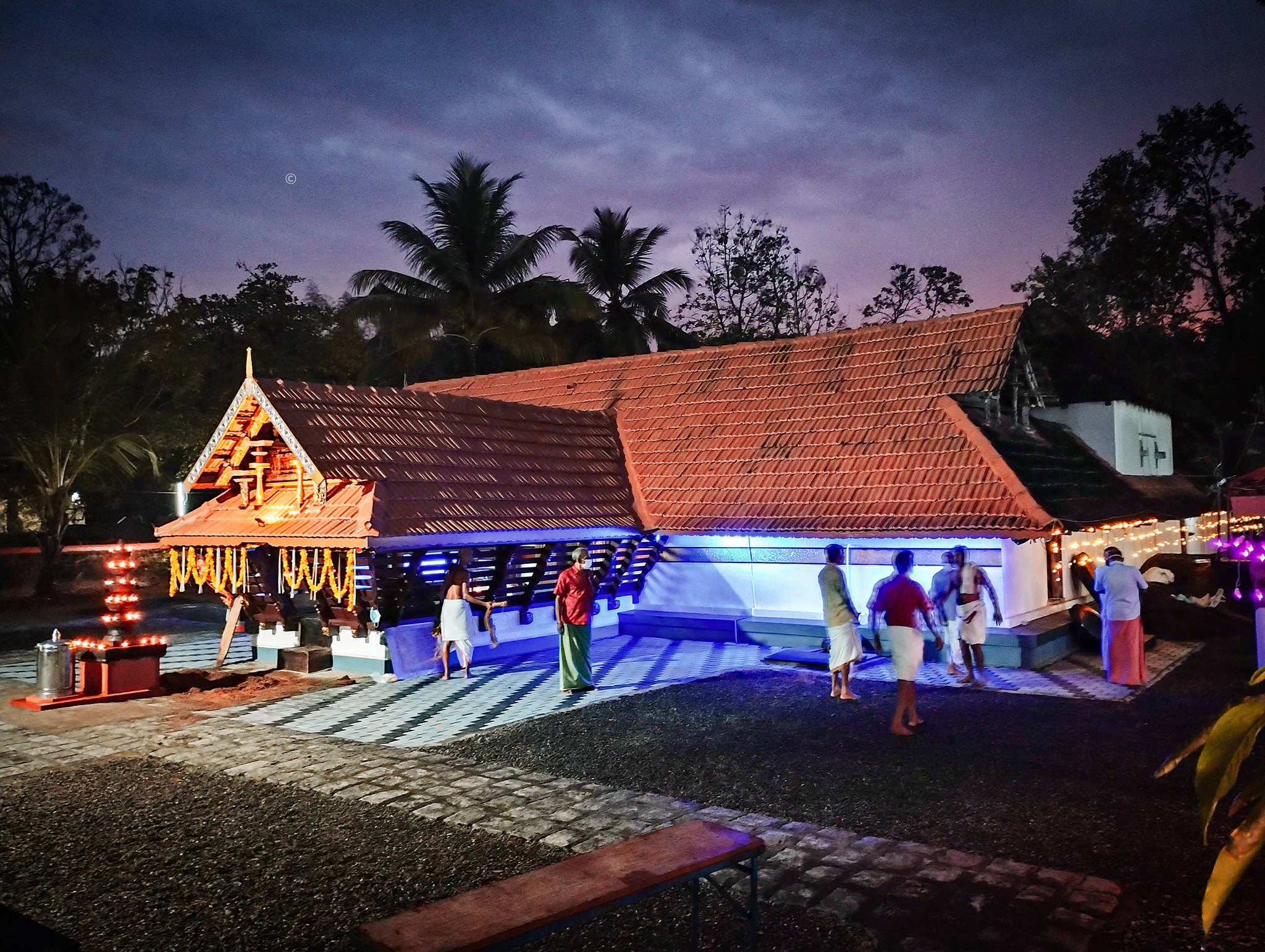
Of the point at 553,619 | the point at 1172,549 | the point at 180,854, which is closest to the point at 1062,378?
the point at 1172,549

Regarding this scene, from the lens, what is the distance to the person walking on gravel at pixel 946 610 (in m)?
11.9

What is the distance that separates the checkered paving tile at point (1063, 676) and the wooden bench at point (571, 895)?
712cm

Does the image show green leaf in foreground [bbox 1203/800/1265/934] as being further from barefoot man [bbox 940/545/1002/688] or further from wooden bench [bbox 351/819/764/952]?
barefoot man [bbox 940/545/1002/688]

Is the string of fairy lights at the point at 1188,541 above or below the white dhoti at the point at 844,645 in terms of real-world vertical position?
above

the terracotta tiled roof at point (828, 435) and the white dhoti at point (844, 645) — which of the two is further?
the terracotta tiled roof at point (828, 435)

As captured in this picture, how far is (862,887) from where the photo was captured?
5.50 metres

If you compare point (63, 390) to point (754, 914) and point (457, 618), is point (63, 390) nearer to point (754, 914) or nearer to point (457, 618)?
point (457, 618)

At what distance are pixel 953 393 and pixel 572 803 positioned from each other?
1015cm

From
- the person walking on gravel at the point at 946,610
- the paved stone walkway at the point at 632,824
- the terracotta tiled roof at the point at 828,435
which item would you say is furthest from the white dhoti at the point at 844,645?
the paved stone walkway at the point at 632,824

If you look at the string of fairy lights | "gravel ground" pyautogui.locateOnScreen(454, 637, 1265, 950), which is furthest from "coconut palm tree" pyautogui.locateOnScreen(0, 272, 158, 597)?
the string of fairy lights

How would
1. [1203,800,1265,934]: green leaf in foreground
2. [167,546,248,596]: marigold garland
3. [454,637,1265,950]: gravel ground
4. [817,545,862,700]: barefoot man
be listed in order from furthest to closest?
[167,546,248,596]: marigold garland → [817,545,862,700]: barefoot man → [454,637,1265,950]: gravel ground → [1203,800,1265,934]: green leaf in foreground

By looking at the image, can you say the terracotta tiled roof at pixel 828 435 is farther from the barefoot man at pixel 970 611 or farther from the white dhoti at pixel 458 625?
the white dhoti at pixel 458 625

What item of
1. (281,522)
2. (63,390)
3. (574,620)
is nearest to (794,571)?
(574,620)

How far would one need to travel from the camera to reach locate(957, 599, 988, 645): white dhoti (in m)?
11.9
